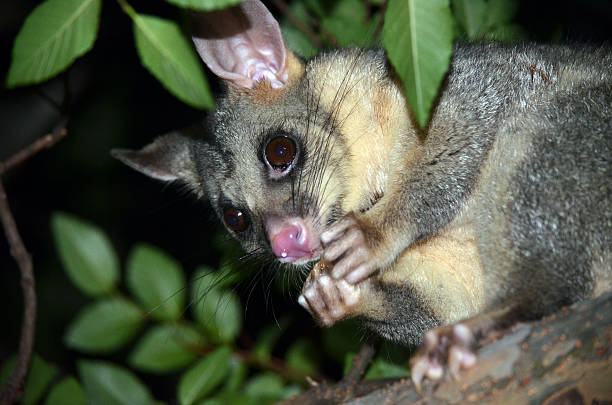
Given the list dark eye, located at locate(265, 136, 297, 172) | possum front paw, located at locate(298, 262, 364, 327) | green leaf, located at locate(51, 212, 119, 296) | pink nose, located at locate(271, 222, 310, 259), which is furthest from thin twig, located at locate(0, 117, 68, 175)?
possum front paw, located at locate(298, 262, 364, 327)

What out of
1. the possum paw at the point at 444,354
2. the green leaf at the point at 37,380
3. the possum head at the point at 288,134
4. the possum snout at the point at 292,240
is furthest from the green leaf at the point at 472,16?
the green leaf at the point at 37,380

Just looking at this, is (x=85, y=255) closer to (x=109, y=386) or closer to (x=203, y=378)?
(x=109, y=386)

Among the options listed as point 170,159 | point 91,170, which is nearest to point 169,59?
point 170,159

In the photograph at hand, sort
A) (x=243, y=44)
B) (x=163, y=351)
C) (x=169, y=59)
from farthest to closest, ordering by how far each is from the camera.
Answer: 1. (x=163, y=351)
2. (x=243, y=44)
3. (x=169, y=59)

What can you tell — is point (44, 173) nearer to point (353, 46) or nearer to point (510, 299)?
point (353, 46)

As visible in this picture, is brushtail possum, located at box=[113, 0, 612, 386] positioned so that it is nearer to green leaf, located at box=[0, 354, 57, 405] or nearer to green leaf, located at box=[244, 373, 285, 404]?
green leaf, located at box=[244, 373, 285, 404]
